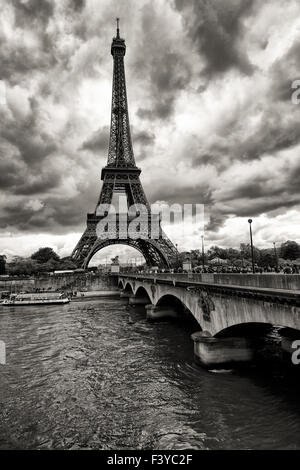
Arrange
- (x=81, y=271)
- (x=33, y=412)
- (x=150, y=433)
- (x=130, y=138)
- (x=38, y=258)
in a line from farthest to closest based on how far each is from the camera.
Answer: (x=38, y=258), (x=130, y=138), (x=81, y=271), (x=33, y=412), (x=150, y=433)

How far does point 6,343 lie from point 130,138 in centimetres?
7562

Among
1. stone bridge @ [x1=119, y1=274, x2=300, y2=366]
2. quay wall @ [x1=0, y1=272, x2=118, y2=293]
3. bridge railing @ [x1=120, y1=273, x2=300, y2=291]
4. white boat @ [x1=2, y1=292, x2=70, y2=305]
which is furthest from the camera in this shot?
quay wall @ [x1=0, y1=272, x2=118, y2=293]

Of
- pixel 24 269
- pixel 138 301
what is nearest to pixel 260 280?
pixel 138 301

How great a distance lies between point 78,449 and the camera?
10.1m

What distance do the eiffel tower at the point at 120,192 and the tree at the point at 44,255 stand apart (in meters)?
50.0

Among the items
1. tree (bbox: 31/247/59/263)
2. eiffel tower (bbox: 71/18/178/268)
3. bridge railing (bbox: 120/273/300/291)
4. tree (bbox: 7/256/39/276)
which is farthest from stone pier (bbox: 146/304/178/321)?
tree (bbox: 31/247/59/263)

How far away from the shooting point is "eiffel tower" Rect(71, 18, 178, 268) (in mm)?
82344

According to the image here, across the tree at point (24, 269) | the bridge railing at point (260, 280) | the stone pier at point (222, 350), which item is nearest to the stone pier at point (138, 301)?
the bridge railing at point (260, 280)

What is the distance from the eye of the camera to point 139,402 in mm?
13734

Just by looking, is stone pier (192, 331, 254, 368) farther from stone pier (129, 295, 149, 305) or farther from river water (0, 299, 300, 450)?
stone pier (129, 295, 149, 305)

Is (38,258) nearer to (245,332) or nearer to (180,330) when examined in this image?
(180,330)

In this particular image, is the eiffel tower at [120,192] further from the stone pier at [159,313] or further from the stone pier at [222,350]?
the stone pier at [222,350]

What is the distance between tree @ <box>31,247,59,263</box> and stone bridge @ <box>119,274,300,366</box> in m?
115
